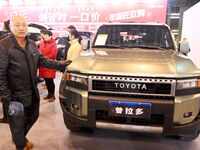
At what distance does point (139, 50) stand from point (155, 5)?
29.2 ft

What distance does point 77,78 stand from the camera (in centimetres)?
268

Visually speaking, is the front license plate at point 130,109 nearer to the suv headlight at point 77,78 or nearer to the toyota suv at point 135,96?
the toyota suv at point 135,96

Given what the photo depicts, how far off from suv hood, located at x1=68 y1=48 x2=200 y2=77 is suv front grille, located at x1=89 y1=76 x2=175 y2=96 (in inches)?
2.4

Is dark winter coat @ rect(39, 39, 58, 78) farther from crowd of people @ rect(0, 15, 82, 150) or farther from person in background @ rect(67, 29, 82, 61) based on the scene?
crowd of people @ rect(0, 15, 82, 150)

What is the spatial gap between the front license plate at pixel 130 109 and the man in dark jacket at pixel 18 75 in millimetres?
955

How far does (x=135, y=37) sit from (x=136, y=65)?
137 cm

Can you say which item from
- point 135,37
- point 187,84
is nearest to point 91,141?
point 187,84

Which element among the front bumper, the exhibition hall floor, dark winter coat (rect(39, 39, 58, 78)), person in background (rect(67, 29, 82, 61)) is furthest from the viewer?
dark winter coat (rect(39, 39, 58, 78))

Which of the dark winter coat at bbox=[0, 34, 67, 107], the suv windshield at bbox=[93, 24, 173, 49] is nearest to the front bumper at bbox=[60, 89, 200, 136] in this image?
the dark winter coat at bbox=[0, 34, 67, 107]

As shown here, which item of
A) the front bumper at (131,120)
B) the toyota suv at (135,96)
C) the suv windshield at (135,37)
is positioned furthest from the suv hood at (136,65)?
the suv windshield at (135,37)

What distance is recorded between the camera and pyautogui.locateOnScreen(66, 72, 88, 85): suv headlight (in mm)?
2614

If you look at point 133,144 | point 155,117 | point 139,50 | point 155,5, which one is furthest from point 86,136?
point 155,5

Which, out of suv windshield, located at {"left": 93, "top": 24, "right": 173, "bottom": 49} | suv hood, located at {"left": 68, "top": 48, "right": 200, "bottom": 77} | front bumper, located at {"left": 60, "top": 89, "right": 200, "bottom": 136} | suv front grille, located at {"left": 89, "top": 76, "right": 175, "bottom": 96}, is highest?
suv windshield, located at {"left": 93, "top": 24, "right": 173, "bottom": 49}

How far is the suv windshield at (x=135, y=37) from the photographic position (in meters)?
3.85
